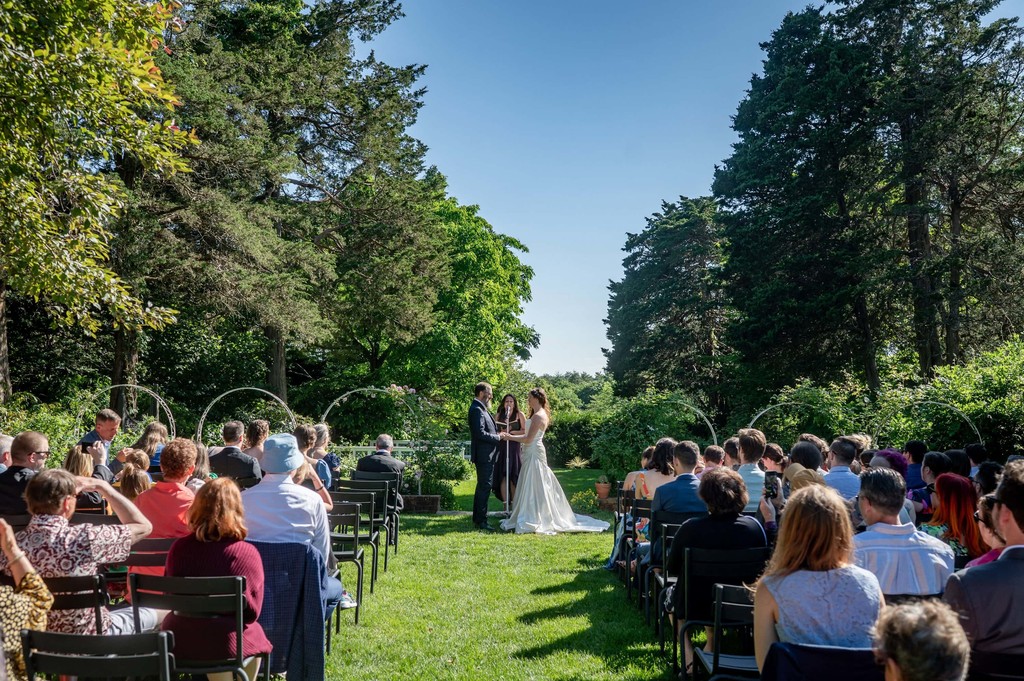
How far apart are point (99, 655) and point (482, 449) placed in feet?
30.0

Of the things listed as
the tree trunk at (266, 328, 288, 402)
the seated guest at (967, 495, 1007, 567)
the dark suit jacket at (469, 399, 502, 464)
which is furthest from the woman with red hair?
the tree trunk at (266, 328, 288, 402)

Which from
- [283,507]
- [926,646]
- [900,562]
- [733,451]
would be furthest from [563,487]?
[926,646]

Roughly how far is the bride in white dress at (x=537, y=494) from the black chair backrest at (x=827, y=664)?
882 centimetres

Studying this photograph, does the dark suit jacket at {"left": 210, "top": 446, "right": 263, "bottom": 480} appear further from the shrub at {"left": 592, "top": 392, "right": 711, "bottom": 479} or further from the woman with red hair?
the shrub at {"left": 592, "top": 392, "right": 711, "bottom": 479}

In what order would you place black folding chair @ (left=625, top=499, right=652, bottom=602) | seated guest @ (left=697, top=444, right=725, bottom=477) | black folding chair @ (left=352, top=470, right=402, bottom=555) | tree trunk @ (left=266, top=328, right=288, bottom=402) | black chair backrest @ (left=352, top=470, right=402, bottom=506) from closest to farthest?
black folding chair @ (left=625, top=499, right=652, bottom=602) → seated guest @ (left=697, top=444, right=725, bottom=477) → black folding chair @ (left=352, top=470, right=402, bottom=555) → black chair backrest @ (left=352, top=470, right=402, bottom=506) → tree trunk @ (left=266, top=328, right=288, bottom=402)

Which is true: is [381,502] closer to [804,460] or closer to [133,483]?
[133,483]

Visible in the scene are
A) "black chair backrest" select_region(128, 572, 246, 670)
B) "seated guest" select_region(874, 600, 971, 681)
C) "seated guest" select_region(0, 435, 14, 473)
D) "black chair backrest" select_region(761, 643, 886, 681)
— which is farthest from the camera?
"seated guest" select_region(0, 435, 14, 473)

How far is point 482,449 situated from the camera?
12.0m

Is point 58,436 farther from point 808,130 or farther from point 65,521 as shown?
point 808,130

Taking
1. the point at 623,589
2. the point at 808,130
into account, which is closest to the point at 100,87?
the point at 623,589

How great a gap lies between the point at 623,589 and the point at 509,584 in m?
1.17

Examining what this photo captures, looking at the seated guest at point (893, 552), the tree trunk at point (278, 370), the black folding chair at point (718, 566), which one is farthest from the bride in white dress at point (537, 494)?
the tree trunk at point (278, 370)

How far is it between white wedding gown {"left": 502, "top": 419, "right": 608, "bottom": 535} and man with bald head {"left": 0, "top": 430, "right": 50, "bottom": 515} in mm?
7031

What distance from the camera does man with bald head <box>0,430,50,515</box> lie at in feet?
18.4
